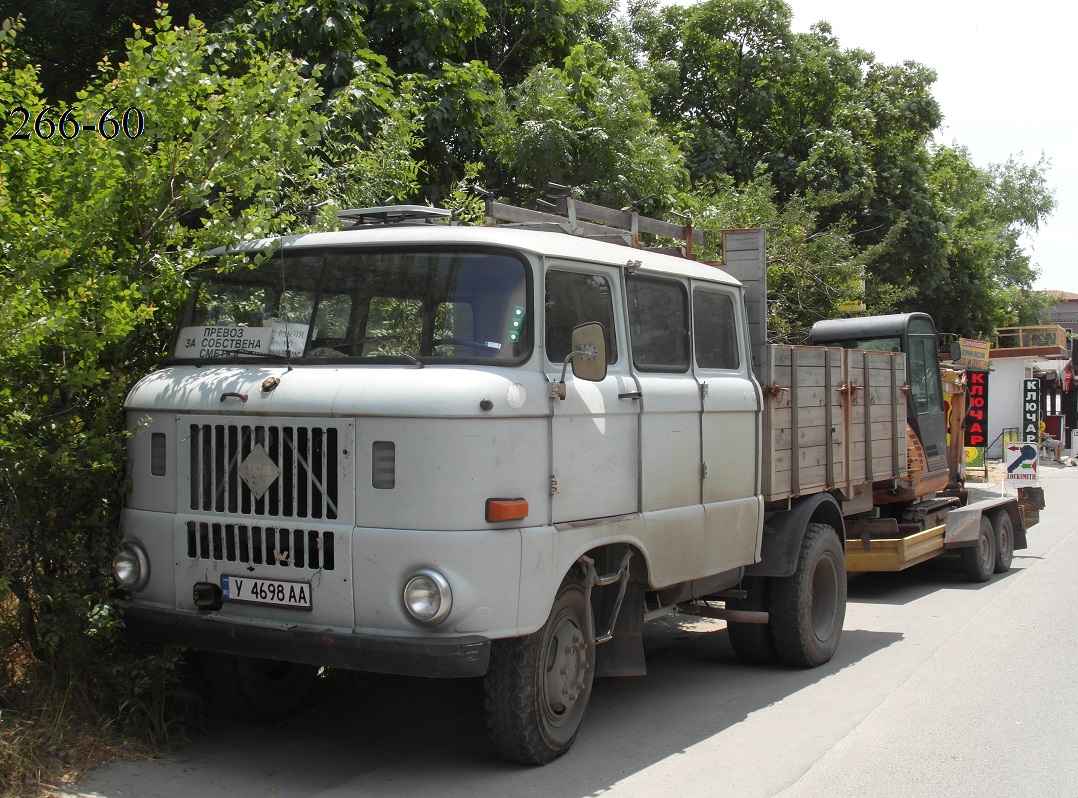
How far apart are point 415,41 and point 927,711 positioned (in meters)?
8.17

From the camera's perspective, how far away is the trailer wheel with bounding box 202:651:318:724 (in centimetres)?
584

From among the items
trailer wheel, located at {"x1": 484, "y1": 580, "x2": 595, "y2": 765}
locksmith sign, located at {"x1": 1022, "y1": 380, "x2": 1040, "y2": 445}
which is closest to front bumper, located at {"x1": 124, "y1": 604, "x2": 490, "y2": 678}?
trailer wheel, located at {"x1": 484, "y1": 580, "x2": 595, "y2": 765}

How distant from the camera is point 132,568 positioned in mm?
5387

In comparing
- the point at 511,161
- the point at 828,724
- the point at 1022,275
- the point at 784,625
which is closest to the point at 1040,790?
the point at 828,724

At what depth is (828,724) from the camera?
6.29 meters

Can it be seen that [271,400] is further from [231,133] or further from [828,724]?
[828,724]

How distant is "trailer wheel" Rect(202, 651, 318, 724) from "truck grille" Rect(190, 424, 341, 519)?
1085 millimetres

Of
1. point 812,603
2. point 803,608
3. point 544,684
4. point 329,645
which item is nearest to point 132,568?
point 329,645

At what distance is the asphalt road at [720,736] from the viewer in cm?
515

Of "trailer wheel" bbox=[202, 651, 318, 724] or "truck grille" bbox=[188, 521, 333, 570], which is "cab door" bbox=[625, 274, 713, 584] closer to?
"truck grille" bbox=[188, 521, 333, 570]

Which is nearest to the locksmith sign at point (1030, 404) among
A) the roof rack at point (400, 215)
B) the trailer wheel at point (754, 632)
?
the trailer wheel at point (754, 632)

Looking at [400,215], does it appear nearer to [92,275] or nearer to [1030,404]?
[92,275]

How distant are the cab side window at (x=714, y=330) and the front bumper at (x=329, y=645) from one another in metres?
2.69

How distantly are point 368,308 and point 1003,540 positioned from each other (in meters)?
9.80
